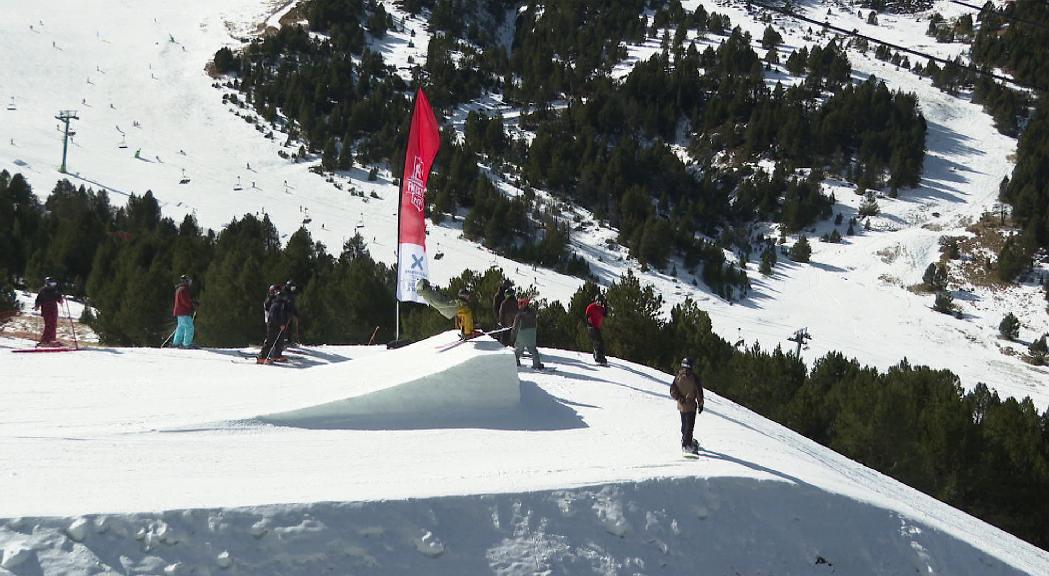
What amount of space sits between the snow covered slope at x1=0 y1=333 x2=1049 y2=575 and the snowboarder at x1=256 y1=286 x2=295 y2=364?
60.6 inches

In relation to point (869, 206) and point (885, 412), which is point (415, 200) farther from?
point (869, 206)

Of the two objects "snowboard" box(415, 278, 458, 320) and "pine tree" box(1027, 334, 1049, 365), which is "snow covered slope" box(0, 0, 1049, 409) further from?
"snowboard" box(415, 278, 458, 320)

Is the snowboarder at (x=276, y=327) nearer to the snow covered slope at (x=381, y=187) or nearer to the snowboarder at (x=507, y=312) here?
the snowboarder at (x=507, y=312)

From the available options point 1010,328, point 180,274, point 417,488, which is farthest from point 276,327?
point 1010,328

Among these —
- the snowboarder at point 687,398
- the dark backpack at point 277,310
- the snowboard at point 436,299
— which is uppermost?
the snowboarder at point 687,398

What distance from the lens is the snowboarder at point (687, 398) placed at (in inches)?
457

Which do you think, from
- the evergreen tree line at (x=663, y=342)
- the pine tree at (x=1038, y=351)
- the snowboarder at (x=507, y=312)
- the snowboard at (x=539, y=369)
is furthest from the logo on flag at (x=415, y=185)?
the pine tree at (x=1038, y=351)

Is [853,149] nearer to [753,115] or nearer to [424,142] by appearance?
[753,115]

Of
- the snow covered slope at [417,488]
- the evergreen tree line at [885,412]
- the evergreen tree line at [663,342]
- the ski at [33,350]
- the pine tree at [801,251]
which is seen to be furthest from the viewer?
the pine tree at [801,251]

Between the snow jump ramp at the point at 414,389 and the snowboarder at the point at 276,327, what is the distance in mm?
2181

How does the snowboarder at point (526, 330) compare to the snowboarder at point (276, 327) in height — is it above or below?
above

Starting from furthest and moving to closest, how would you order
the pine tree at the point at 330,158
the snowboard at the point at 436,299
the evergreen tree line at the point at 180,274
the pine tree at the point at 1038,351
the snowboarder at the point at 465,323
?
the pine tree at the point at 330,158 < the pine tree at the point at 1038,351 < the evergreen tree line at the point at 180,274 < the snowboard at the point at 436,299 < the snowboarder at the point at 465,323

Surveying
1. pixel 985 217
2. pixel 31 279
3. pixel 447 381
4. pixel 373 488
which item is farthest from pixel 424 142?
pixel 985 217

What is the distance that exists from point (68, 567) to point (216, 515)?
1.28 m
